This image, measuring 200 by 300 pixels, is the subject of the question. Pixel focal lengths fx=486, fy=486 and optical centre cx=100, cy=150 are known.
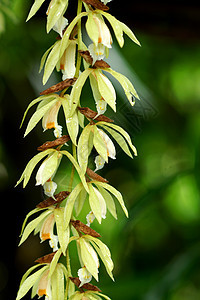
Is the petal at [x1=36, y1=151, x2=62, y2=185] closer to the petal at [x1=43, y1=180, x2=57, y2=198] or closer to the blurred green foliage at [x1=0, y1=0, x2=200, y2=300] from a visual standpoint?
the petal at [x1=43, y1=180, x2=57, y2=198]

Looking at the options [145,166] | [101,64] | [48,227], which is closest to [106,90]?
[101,64]

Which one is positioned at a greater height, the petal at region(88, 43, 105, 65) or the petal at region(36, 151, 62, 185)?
the petal at region(88, 43, 105, 65)

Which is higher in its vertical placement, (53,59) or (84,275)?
(53,59)

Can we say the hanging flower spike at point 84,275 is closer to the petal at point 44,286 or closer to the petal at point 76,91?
the petal at point 44,286

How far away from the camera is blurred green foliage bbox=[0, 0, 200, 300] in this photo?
109cm

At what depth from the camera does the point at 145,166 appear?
1.49 m

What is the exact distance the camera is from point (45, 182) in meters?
0.43

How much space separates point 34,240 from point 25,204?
0.32ft

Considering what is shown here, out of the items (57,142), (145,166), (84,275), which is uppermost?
(57,142)

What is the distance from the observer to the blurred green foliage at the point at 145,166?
109 centimetres

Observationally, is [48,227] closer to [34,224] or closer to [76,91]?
[34,224]

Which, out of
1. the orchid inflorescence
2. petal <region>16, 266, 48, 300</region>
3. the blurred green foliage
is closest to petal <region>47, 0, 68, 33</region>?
the orchid inflorescence

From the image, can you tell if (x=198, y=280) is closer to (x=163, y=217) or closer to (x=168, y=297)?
(x=163, y=217)

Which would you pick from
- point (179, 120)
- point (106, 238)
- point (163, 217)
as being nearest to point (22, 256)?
point (106, 238)
